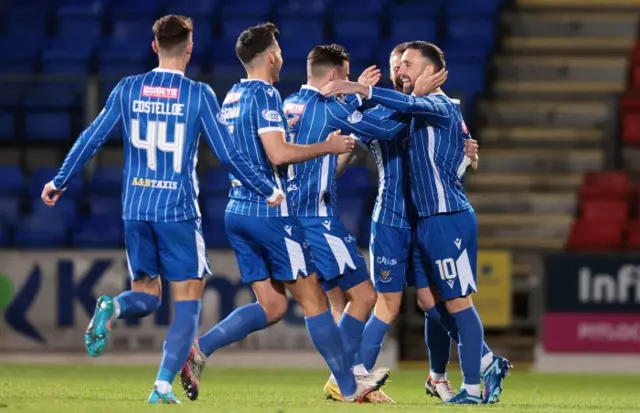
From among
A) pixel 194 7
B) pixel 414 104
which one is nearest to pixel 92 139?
pixel 414 104

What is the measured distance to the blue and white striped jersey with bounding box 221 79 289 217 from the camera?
6.90 m

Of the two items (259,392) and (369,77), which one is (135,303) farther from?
(259,392)

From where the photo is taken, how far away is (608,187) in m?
13.2

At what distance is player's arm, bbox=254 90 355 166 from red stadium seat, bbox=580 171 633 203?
267 inches

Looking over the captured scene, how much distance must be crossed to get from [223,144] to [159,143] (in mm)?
306

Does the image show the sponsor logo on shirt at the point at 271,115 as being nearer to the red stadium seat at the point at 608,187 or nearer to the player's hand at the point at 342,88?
the player's hand at the point at 342,88

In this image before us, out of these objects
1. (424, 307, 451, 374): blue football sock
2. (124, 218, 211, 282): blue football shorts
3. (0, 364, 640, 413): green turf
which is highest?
(124, 218, 211, 282): blue football shorts

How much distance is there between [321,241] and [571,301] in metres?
4.67

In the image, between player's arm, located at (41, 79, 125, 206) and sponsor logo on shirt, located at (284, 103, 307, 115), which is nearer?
player's arm, located at (41, 79, 125, 206)

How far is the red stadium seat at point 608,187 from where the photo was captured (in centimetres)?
1321

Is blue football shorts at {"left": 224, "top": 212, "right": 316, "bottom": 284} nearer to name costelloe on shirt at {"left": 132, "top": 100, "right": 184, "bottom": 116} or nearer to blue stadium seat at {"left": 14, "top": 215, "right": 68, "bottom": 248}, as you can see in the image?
name costelloe on shirt at {"left": 132, "top": 100, "right": 184, "bottom": 116}

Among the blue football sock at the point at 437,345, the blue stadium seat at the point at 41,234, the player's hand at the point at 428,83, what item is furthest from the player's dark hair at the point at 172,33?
Result: the blue stadium seat at the point at 41,234

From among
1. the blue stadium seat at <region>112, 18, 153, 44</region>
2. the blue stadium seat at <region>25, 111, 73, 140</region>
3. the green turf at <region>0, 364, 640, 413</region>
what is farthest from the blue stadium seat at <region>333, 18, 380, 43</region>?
the green turf at <region>0, 364, 640, 413</region>

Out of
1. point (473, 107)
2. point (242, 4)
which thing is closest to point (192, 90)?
point (473, 107)
